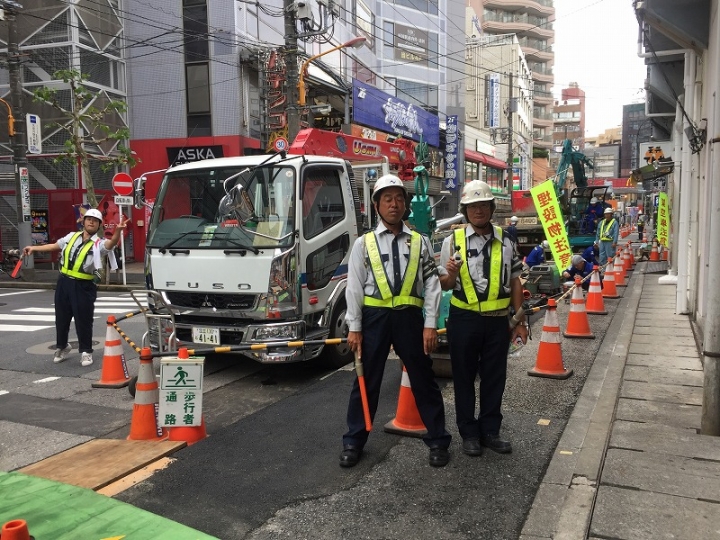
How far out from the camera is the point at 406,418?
469 centimetres

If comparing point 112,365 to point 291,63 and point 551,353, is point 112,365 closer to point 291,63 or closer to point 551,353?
point 551,353

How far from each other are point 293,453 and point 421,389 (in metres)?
1.13

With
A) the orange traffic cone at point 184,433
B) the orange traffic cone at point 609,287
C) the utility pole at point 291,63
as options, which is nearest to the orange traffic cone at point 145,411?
the orange traffic cone at point 184,433

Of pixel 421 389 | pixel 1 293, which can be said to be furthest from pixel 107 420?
pixel 1 293

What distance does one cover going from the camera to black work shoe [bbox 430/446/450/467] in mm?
4012

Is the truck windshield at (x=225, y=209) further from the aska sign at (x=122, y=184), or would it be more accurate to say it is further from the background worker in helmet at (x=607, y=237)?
the background worker in helmet at (x=607, y=237)

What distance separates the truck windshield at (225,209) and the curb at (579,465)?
331 centimetres

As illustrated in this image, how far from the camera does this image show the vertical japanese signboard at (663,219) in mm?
17117

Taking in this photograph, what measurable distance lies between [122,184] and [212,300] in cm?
999

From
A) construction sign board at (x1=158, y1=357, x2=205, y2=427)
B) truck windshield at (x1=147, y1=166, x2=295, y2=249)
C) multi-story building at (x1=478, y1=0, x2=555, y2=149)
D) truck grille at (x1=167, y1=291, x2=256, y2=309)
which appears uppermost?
multi-story building at (x1=478, y1=0, x2=555, y2=149)

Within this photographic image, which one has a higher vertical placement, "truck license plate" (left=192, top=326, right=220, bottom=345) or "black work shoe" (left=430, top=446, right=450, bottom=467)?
"truck license plate" (left=192, top=326, right=220, bottom=345)

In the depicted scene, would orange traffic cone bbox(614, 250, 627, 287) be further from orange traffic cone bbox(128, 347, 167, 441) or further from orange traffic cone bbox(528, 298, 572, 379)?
orange traffic cone bbox(128, 347, 167, 441)

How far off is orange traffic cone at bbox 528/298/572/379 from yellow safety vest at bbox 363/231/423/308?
2863 millimetres

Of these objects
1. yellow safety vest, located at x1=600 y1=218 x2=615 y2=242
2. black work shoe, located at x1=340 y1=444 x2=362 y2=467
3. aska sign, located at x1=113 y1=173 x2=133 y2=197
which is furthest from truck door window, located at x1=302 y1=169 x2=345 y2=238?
yellow safety vest, located at x1=600 y1=218 x2=615 y2=242
